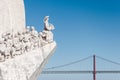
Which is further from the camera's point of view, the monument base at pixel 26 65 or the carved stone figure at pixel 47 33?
the carved stone figure at pixel 47 33

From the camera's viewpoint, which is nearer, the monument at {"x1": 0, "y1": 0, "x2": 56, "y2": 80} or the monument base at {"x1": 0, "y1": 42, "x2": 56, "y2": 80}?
the monument base at {"x1": 0, "y1": 42, "x2": 56, "y2": 80}

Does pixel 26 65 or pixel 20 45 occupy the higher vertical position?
pixel 20 45

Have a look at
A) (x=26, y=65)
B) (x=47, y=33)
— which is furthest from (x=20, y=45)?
(x=47, y=33)

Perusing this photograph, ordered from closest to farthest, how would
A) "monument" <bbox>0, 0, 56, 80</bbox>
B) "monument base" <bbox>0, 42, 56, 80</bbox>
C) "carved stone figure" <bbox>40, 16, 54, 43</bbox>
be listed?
"monument base" <bbox>0, 42, 56, 80</bbox> < "monument" <bbox>0, 0, 56, 80</bbox> < "carved stone figure" <bbox>40, 16, 54, 43</bbox>

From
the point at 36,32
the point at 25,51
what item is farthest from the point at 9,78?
the point at 36,32

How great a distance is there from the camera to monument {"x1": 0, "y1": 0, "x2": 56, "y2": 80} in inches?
324

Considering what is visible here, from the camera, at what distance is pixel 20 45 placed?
28.1ft

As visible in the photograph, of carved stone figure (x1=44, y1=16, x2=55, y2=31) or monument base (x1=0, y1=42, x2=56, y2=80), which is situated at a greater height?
carved stone figure (x1=44, y1=16, x2=55, y2=31)

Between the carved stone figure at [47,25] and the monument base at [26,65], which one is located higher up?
the carved stone figure at [47,25]

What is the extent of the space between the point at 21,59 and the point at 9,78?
21.7 inches

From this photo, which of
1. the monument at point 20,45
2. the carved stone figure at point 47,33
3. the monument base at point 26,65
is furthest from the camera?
the carved stone figure at point 47,33

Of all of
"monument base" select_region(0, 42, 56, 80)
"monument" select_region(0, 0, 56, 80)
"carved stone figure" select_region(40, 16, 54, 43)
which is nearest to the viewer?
"monument base" select_region(0, 42, 56, 80)

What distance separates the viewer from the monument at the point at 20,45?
324 inches

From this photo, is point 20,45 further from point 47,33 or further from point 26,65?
point 47,33
